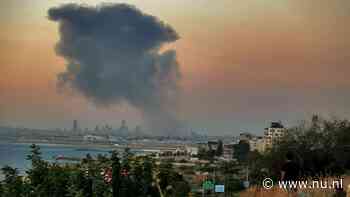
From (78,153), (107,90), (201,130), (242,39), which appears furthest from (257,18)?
(78,153)

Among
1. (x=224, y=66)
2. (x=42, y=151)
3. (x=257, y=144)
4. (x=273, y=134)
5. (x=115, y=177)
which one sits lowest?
(x=115, y=177)

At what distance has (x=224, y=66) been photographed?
6.54m

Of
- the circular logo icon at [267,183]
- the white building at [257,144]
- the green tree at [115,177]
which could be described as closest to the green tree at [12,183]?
the green tree at [115,177]

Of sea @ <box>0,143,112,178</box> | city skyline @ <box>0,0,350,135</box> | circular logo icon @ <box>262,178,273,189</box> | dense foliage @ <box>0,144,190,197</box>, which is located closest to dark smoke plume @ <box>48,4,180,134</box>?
city skyline @ <box>0,0,350,135</box>

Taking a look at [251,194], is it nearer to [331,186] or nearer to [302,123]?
[331,186]

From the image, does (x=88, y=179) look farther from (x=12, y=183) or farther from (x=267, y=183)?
(x=267, y=183)

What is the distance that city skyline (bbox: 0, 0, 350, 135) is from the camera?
6109mm

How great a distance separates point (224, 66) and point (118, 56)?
117 cm

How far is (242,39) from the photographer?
21.0 ft

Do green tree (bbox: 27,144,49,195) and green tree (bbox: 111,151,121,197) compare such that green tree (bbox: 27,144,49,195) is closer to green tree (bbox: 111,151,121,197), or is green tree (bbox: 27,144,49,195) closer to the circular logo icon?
green tree (bbox: 111,151,121,197)

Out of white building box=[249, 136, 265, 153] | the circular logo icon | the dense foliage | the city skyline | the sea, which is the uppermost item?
the city skyline

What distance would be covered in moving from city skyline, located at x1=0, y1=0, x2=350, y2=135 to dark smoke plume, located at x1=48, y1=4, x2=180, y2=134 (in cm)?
9

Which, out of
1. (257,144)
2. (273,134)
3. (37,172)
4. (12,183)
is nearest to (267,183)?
(257,144)

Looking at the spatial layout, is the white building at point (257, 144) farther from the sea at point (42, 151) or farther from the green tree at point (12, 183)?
the green tree at point (12, 183)
